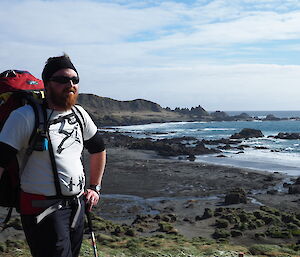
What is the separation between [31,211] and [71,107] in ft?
2.85

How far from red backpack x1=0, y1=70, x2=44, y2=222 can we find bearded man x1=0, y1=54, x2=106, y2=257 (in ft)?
0.19

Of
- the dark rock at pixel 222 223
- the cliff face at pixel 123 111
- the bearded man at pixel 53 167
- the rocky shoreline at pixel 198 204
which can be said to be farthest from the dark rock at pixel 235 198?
the cliff face at pixel 123 111

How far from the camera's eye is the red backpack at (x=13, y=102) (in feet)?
8.83

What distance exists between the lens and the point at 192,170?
106ft

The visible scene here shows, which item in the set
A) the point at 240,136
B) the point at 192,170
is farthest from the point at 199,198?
the point at 240,136

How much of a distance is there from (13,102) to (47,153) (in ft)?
1.50

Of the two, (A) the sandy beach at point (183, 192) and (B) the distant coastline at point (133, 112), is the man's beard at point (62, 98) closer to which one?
(A) the sandy beach at point (183, 192)

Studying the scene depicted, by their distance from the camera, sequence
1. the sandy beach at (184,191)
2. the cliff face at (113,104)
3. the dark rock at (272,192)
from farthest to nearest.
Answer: the cliff face at (113,104)
the dark rock at (272,192)
the sandy beach at (184,191)

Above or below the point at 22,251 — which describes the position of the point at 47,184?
above

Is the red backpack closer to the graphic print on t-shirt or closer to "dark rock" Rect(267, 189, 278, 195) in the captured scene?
the graphic print on t-shirt

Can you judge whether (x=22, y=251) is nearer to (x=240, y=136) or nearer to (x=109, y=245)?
(x=109, y=245)

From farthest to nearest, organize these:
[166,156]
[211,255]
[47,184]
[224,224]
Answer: [166,156], [224,224], [211,255], [47,184]

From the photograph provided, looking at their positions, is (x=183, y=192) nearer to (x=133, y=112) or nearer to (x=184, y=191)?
(x=184, y=191)

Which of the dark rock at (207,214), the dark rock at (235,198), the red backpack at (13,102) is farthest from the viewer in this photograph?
the dark rock at (235,198)
